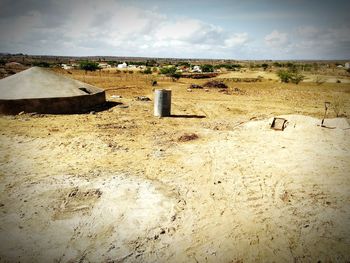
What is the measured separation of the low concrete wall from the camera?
11.4 m

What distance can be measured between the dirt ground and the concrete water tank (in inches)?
78.8

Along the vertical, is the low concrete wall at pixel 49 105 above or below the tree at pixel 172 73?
below

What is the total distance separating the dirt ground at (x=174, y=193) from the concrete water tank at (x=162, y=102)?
2.00 meters

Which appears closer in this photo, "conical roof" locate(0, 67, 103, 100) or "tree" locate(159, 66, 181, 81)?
"conical roof" locate(0, 67, 103, 100)

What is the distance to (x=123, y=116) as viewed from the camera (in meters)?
12.4

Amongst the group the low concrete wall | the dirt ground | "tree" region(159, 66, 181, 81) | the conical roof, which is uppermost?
"tree" region(159, 66, 181, 81)

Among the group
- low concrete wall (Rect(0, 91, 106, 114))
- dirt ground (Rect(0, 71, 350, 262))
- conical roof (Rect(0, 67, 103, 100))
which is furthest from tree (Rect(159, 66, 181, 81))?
dirt ground (Rect(0, 71, 350, 262))

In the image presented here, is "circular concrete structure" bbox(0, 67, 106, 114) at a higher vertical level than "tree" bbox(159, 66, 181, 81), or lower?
lower

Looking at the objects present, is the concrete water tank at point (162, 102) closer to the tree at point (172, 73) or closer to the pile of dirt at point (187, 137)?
the pile of dirt at point (187, 137)

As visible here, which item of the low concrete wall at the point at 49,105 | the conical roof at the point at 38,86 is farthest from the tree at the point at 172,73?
the low concrete wall at the point at 49,105

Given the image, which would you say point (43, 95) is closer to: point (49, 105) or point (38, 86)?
point (49, 105)

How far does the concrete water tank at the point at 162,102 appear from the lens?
12.1 m

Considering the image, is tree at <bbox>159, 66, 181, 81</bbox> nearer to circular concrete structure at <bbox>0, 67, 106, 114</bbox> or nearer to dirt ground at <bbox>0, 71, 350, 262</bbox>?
circular concrete structure at <bbox>0, 67, 106, 114</bbox>

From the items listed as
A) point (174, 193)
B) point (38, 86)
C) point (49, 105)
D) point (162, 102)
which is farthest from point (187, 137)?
point (38, 86)
